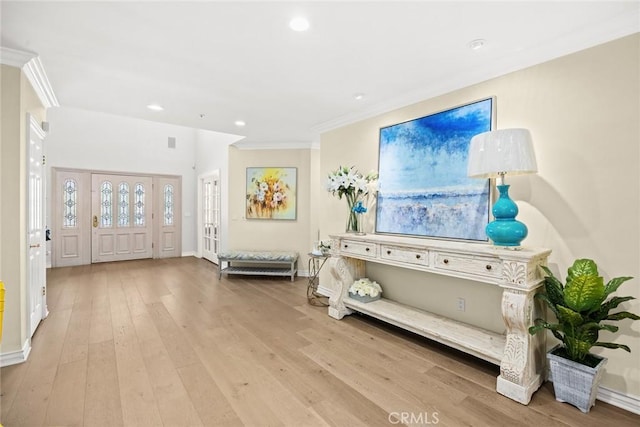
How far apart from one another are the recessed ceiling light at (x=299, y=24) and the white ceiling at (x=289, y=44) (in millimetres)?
44

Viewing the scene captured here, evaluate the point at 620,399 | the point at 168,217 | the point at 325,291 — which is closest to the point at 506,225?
the point at 620,399

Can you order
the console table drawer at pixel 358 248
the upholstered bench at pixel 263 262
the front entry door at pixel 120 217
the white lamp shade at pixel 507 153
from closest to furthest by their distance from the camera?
the white lamp shade at pixel 507 153 < the console table drawer at pixel 358 248 < the upholstered bench at pixel 263 262 < the front entry door at pixel 120 217

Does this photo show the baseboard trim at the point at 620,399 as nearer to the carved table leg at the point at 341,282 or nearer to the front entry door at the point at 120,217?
the carved table leg at the point at 341,282

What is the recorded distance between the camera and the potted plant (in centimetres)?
183

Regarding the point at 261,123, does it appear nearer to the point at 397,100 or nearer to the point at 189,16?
the point at 397,100

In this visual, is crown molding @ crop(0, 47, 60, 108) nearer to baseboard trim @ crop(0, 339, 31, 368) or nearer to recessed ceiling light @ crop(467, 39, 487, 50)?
baseboard trim @ crop(0, 339, 31, 368)

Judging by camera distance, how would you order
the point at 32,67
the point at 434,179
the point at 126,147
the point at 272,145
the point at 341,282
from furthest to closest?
1. the point at 126,147
2. the point at 272,145
3. the point at 341,282
4. the point at 434,179
5. the point at 32,67

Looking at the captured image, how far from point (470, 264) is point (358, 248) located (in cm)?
122

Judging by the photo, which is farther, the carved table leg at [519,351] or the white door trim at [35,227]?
the white door trim at [35,227]

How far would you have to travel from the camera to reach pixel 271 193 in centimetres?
592

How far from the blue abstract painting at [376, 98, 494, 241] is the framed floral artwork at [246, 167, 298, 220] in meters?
2.61

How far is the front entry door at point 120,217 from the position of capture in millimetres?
6723

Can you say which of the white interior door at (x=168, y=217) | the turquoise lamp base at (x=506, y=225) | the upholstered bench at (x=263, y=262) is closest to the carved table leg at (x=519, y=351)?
the turquoise lamp base at (x=506, y=225)

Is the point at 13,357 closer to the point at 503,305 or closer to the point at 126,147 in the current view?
the point at 503,305
